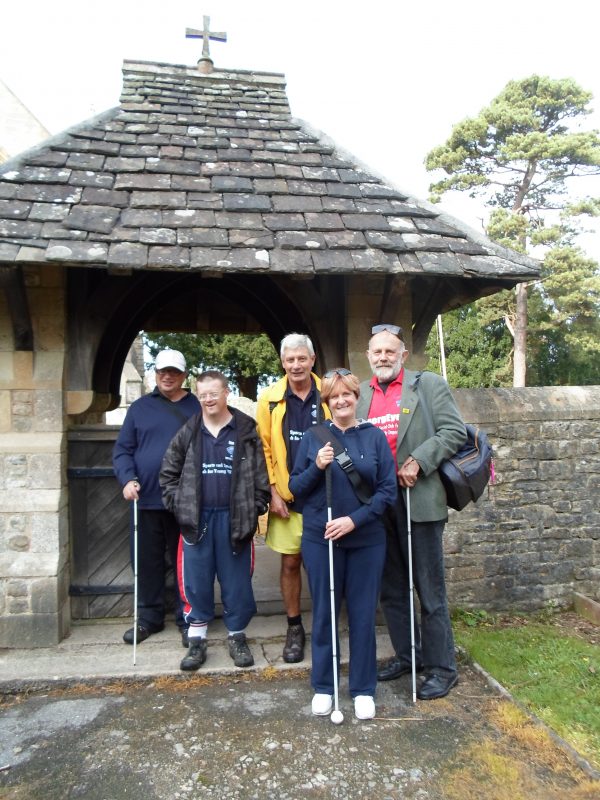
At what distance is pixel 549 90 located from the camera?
2092cm

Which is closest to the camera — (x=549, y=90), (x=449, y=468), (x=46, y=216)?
(x=449, y=468)

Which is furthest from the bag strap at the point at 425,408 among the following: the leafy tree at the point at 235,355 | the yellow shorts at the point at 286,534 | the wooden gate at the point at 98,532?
the leafy tree at the point at 235,355

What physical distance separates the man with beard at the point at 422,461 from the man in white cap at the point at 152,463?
1316 millimetres

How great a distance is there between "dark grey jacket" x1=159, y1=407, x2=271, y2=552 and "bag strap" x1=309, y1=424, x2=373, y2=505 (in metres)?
0.64

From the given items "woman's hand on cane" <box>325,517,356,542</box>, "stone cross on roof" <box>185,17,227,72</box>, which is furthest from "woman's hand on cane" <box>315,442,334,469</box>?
"stone cross on roof" <box>185,17,227,72</box>

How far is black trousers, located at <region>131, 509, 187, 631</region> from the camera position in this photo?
13.4ft

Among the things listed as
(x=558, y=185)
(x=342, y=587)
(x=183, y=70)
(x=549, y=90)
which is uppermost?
(x=549, y=90)

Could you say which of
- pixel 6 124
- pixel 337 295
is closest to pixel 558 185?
pixel 6 124

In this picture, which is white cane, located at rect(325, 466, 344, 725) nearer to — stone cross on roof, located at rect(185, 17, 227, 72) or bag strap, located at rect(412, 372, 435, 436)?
bag strap, located at rect(412, 372, 435, 436)

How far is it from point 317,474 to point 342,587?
2.18 feet

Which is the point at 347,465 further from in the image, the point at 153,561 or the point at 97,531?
the point at 97,531

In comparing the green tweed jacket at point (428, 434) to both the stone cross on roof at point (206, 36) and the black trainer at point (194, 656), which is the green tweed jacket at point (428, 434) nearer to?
the black trainer at point (194, 656)

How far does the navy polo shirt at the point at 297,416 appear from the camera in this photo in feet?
11.9

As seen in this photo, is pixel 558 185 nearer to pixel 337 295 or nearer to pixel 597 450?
pixel 597 450
